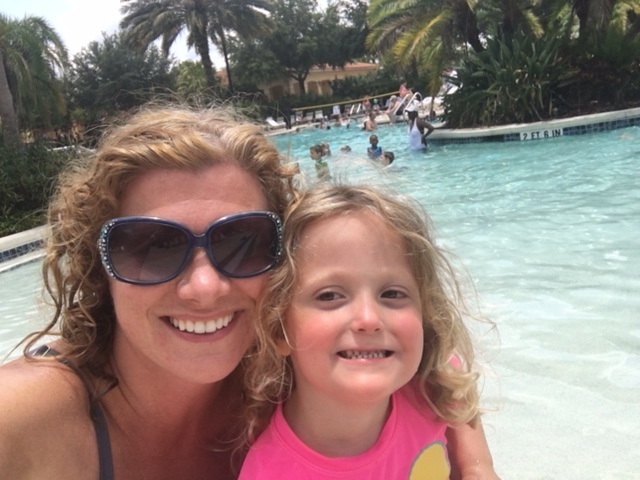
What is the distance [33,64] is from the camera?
1086 inches

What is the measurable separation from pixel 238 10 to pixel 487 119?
2228cm

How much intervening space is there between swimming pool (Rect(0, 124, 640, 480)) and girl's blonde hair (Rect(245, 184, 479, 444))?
0.83 feet

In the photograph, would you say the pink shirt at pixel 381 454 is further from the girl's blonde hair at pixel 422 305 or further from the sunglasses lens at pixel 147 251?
the sunglasses lens at pixel 147 251

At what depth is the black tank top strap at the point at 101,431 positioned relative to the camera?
1812 mm

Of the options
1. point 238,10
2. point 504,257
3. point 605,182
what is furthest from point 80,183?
point 238,10

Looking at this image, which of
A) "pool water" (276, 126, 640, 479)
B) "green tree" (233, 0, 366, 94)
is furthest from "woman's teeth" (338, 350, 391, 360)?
"green tree" (233, 0, 366, 94)

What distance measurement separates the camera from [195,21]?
116 ft

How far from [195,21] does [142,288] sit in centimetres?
3664

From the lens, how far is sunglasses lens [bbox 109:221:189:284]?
1.75m

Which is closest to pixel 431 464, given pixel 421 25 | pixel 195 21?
pixel 421 25

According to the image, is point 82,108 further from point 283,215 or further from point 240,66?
point 283,215

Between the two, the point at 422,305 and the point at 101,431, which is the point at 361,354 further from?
the point at 101,431

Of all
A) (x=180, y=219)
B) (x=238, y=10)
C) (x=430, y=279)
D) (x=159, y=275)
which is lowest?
(x=430, y=279)

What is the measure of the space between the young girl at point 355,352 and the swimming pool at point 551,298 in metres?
0.36
